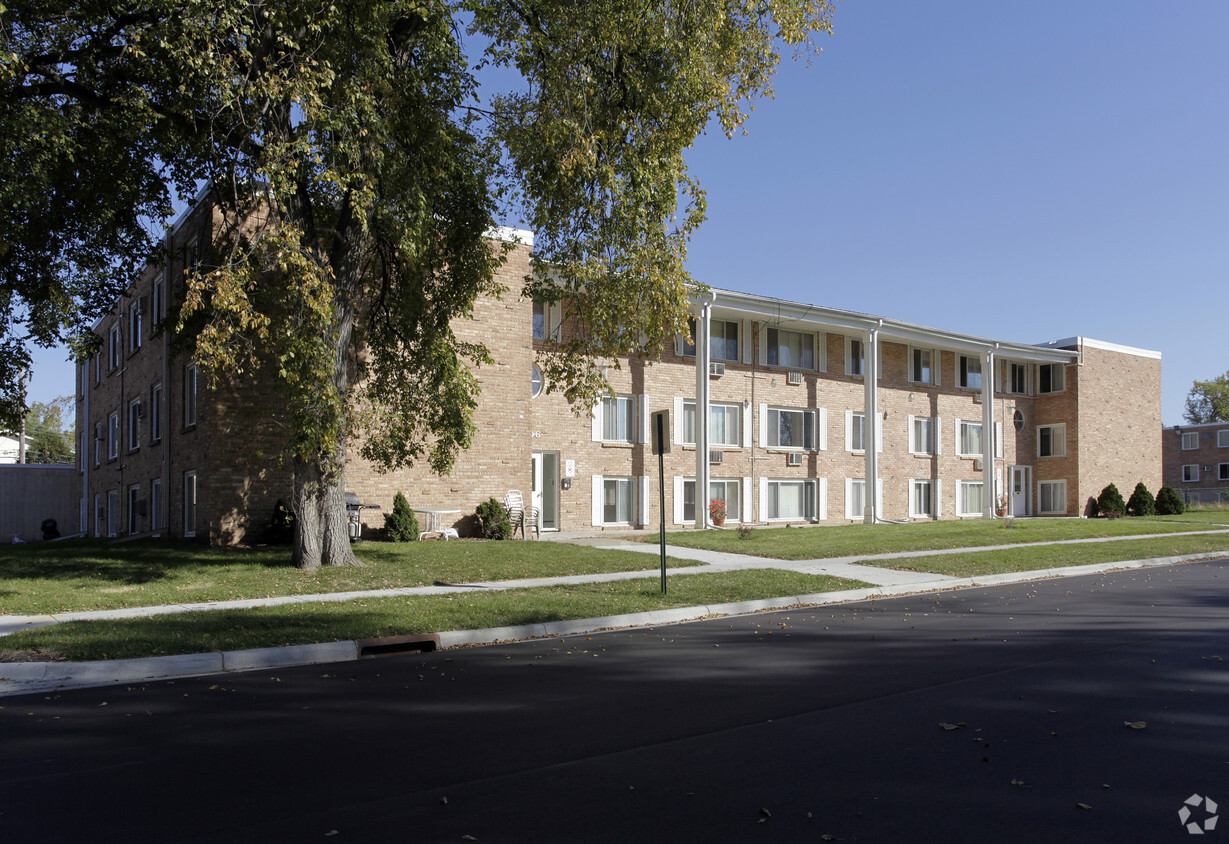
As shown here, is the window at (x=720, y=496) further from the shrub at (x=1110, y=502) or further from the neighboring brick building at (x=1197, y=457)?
the neighboring brick building at (x=1197, y=457)

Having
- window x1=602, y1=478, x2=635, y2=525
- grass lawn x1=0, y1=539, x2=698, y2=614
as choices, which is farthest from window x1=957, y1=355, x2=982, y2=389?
grass lawn x1=0, y1=539, x2=698, y2=614

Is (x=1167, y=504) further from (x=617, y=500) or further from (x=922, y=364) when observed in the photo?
(x=617, y=500)

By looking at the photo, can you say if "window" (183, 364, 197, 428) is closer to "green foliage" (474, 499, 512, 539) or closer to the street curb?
"green foliage" (474, 499, 512, 539)

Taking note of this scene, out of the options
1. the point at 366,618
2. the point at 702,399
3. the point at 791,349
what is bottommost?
the point at 366,618

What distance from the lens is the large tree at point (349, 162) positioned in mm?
12180

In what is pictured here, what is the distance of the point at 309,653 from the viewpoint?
923 cm

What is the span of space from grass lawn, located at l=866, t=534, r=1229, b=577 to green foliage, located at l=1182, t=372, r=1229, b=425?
81347 mm

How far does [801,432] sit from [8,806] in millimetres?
27301

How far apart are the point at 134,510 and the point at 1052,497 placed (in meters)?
33.8

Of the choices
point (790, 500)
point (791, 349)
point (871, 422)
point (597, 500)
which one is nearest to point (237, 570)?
point (597, 500)

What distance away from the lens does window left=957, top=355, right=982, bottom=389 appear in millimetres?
35469

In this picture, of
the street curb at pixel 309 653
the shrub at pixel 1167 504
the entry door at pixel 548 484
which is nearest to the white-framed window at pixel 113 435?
the entry door at pixel 548 484

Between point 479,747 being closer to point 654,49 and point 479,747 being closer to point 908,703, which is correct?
point 908,703

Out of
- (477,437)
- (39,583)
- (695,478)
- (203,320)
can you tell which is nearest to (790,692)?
(39,583)
